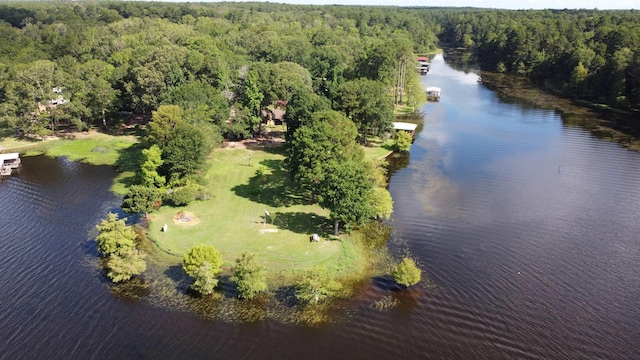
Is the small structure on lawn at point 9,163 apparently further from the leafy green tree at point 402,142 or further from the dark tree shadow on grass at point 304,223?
the leafy green tree at point 402,142

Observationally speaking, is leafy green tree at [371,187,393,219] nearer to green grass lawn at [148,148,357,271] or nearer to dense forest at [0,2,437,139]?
green grass lawn at [148,148,357,271]

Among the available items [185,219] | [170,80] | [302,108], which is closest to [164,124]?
[185,219]

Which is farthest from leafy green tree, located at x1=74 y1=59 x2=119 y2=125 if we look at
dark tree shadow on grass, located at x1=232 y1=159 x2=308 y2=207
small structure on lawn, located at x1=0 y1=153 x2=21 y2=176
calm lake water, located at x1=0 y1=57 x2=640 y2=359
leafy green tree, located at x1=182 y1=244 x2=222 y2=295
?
leafy green tree, located at x1=182 y1=244 x2=222 y2=295

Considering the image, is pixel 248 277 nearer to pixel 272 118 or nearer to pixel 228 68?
pixel 272 118

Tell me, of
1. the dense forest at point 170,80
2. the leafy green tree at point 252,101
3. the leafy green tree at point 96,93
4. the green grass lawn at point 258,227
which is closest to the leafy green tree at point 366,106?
the dense forest at point 170,80

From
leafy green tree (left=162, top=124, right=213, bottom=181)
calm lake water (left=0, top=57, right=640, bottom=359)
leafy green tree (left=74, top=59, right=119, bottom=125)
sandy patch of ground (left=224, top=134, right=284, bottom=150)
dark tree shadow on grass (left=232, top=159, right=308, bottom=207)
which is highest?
leafy green tree (left=74, top=59, right=119, bottom=125)

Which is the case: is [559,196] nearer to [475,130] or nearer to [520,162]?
[520,162]

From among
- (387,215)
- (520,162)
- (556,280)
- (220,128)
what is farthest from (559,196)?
(220,128)
